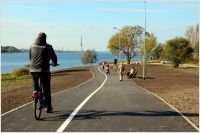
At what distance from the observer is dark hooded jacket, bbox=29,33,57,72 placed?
9.99 meters

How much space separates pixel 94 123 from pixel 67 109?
2.46 meters

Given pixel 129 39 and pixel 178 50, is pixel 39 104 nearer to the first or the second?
pixel 178 50

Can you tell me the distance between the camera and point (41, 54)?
1000 cm

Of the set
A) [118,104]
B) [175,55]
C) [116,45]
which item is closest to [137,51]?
[116,45]

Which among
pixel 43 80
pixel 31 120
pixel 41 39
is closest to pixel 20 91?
pixel 43 80

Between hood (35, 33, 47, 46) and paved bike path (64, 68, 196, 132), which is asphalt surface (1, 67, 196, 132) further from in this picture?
hood (35, 33, 47, 46)

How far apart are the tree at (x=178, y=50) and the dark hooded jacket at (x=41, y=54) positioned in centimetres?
6218

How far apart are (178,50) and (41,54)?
62581mm

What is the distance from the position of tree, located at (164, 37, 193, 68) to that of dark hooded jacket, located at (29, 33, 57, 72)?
62.2 metres

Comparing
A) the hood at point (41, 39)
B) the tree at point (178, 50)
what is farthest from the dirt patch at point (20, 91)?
the tree at point (178, 50)

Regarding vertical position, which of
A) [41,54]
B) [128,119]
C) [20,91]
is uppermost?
[41,54]

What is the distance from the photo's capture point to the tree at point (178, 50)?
2776 inches

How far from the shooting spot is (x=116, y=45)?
3871 inches

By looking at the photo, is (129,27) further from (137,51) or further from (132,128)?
(132,128)
